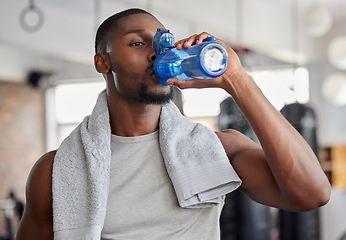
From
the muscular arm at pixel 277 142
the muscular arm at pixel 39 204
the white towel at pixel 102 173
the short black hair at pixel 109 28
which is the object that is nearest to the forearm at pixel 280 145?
the muscular arm at pixel 277 142

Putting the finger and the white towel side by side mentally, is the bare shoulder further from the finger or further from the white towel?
the finger

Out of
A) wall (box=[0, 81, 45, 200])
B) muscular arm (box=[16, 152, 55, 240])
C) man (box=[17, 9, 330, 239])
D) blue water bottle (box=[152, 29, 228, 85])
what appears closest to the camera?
blue water bottle (box=[152, 29, 228, 85])

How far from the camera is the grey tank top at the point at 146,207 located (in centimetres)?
99

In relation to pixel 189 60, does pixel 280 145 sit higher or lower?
lower

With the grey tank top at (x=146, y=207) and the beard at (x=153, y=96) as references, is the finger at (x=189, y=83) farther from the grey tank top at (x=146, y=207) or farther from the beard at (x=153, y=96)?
the grey tank top at (x=146, y=207)

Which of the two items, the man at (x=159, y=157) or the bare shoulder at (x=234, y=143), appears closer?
the man at (x=159, y=157)

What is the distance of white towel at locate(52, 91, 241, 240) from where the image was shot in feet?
3.21

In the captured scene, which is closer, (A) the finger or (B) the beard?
(A) the finger

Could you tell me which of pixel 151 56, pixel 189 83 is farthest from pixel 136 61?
pixel 189 83

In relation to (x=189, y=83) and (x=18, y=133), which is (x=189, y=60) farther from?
(x=18, y=133)

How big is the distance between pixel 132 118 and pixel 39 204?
0.25 m

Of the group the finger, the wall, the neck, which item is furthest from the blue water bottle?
the wall

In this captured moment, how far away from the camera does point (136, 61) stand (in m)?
1.00

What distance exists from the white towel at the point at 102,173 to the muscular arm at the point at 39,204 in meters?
0.03
